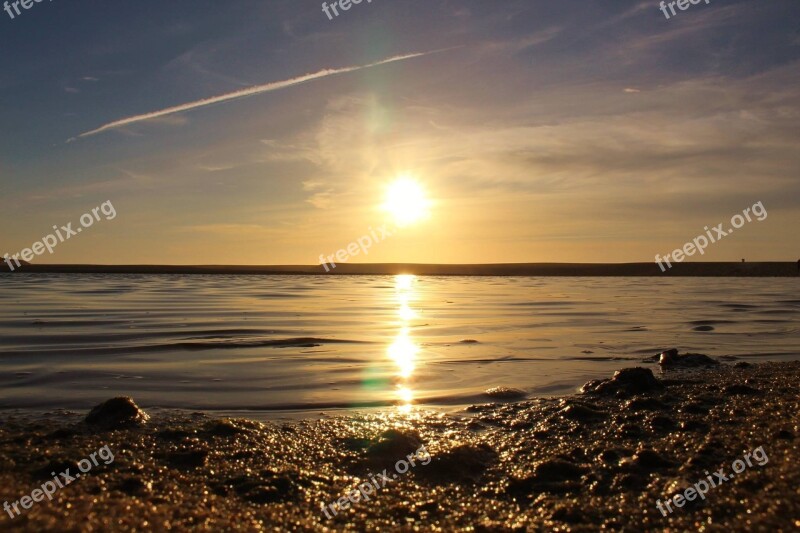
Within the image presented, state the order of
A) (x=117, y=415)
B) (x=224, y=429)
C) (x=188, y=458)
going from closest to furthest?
(x=188, y=458) → (x=224, y=429) → (x=117, y=415)

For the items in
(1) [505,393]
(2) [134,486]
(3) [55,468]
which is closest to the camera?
(2) [134,486]

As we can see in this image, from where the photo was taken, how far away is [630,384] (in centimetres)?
751

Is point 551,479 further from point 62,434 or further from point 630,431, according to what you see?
point 62,434

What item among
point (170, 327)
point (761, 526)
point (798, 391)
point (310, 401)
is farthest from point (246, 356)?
point (761, 526)

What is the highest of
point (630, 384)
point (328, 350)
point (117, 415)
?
point (328, 350)

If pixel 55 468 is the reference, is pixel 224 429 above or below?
above

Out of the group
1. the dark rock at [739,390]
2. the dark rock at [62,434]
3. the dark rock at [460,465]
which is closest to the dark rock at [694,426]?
the dark rock at [739,390]

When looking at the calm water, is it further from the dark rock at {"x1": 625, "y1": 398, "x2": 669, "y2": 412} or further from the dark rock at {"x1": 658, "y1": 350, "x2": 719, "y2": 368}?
the dark rock at {"x1": 625, "y1": 398, "x2": 669, "y2": 412}

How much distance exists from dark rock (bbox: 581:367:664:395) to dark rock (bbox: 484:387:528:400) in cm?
83

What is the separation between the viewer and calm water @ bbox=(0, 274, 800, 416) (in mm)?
7910

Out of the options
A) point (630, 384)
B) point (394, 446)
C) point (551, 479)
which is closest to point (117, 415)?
point (394, 446)

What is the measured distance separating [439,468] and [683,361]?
21.5 ft

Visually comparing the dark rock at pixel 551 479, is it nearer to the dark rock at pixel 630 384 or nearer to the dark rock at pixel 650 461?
the dark rock at pixel 650 461

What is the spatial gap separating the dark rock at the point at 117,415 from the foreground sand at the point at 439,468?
152 millimetres
